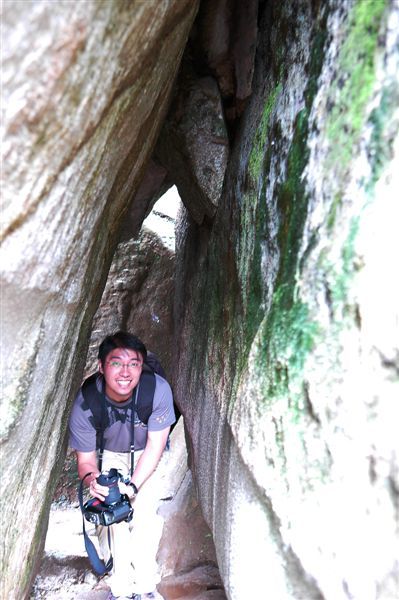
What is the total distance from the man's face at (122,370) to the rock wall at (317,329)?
58 centimetres

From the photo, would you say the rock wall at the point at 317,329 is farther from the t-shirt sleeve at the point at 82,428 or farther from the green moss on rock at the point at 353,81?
the t-shirt sleeve at the point at 82,428

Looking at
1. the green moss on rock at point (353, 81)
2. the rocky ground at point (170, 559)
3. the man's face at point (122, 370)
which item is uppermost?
the green moss on rock at point (353, 81)

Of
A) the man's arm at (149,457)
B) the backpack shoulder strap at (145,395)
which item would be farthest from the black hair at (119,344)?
the man's arm at (149,457)

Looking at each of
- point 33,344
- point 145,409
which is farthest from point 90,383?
point 33,344

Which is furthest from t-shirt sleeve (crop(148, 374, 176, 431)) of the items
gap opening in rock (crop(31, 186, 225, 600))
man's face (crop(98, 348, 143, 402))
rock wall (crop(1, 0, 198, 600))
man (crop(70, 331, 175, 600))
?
gap opening in rock (crop(31, 186, 225, 600))

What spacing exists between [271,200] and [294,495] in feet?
4.94

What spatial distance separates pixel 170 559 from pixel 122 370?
258 centimetres

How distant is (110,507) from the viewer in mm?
3279

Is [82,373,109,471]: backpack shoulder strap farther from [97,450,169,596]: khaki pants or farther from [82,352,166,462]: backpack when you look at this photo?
[97,450,169,596]: khaki pants

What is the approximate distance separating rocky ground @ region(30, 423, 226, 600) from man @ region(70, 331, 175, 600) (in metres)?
0.82

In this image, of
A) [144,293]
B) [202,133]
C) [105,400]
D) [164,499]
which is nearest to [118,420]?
[105,400]

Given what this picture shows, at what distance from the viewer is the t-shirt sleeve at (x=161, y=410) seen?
3514mm

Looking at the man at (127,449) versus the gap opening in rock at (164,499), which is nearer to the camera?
the man at (127,449)

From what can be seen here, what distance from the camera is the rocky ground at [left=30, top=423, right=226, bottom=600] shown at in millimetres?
4449
